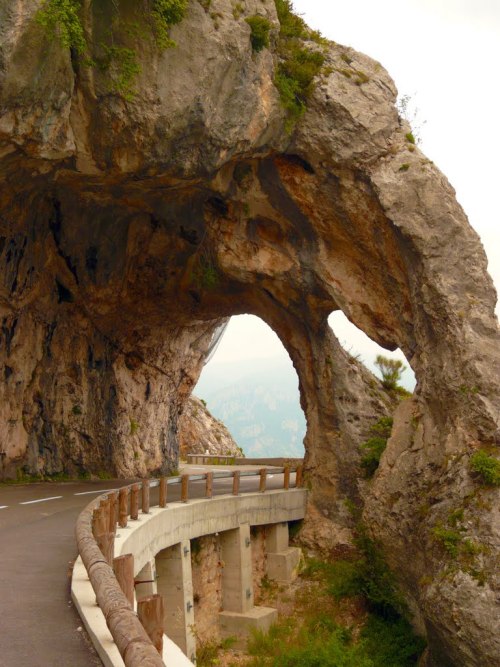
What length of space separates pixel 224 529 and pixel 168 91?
10967 millimetres

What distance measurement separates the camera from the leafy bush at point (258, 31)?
17625 mm

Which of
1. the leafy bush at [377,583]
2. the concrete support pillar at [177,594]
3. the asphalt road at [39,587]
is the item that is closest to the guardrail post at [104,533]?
the asphalt road at [39,587]

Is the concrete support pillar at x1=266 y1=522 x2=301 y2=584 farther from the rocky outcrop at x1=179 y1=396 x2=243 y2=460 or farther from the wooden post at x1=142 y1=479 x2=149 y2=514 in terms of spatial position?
the rocky outcrop at x1=179 y1=396 x2=243 y2=460

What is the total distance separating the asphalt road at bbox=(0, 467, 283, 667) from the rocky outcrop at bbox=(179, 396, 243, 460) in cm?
3165

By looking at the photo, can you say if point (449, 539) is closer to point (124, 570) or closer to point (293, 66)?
point (124, 570)

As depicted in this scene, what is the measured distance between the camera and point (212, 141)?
57.0 ft

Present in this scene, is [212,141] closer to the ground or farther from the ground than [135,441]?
farther from the ground

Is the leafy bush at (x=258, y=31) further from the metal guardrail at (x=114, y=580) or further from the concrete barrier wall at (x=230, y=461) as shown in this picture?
the concrete barrier wall at (x=230, y=461)

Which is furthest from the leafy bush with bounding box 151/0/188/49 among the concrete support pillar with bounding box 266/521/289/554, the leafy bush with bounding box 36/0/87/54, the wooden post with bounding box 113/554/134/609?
the concrete support pillar with bounding box 266/521/289/554

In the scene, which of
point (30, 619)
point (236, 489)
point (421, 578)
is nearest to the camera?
point (30, 619)

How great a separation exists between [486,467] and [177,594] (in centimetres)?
744

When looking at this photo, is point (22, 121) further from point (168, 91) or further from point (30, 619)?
point (30, 619)

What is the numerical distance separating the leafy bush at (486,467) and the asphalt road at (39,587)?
8940mm

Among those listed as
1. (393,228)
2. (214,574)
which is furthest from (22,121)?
(214,574)
